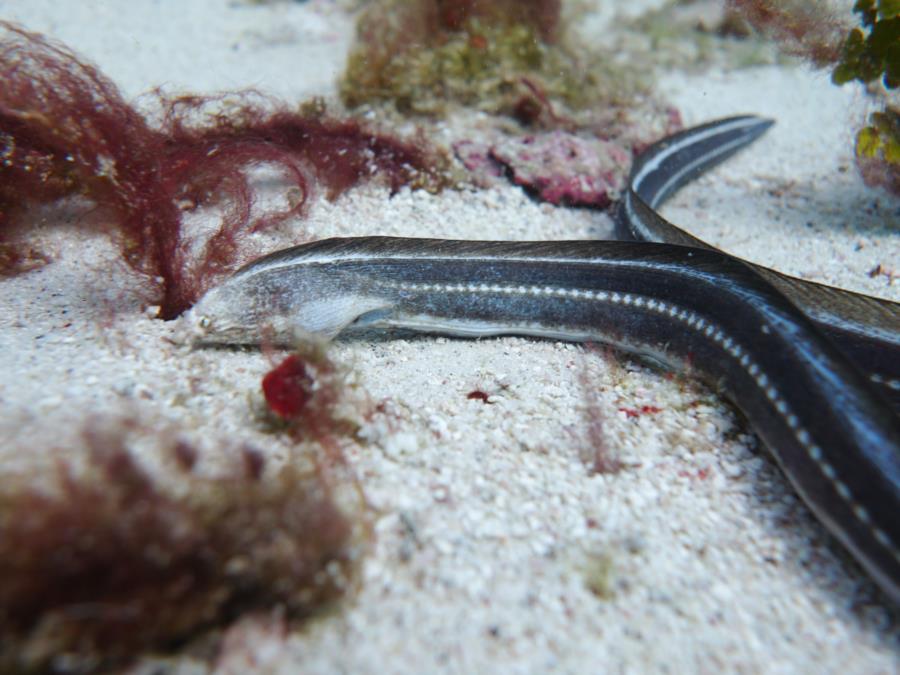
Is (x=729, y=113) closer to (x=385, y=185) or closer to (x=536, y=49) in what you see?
(x=536, y=49)

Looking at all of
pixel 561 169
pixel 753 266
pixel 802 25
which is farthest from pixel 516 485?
pixel 802 25

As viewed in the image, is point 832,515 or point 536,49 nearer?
point 832,515

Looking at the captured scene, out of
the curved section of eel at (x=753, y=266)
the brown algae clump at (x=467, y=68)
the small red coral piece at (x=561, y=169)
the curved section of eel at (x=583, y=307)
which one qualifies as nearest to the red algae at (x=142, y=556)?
the curved section of eel at (x=583, y=307)

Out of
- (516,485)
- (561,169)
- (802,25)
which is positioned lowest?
(516,485)

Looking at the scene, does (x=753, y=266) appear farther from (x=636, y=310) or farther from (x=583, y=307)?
(x=583, y=307)

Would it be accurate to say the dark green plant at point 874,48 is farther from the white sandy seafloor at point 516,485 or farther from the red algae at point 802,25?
the white sandy seafloor at point 516,485

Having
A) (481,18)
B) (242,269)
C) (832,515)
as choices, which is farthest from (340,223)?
(832,515)

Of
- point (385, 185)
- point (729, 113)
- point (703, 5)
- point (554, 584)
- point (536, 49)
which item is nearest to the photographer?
point (554, 584)

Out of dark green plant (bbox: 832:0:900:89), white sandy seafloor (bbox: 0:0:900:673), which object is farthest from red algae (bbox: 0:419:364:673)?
dark green plant (bbox: 832:0:900:89)
